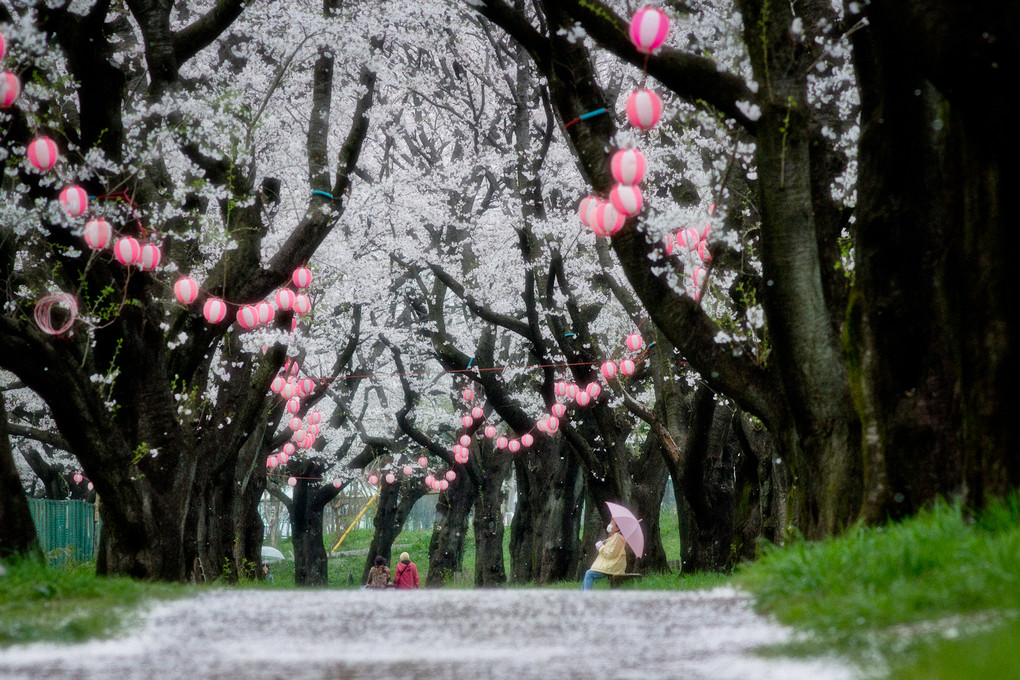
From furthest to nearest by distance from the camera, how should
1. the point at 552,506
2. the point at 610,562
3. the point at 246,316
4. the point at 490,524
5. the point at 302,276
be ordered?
1. the point at 490,524
2. the point at 552,506
3. the point at 610,562
4. the point at 302,276
5. the point at 246,316

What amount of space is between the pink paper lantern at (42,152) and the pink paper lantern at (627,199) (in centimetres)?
490

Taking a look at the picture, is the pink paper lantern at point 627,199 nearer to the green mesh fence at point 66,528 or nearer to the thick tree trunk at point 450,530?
the thick tree trunk at point 450,530

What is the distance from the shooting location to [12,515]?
30.3 ft

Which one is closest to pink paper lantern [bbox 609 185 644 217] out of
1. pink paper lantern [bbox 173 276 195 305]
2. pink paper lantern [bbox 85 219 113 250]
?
pink paper lantern [bbox 85 219 113 250]

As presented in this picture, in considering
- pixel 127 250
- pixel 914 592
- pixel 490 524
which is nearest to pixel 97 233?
pixel 127 250

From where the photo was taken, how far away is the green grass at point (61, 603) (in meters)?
4.91

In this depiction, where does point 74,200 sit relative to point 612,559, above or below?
above

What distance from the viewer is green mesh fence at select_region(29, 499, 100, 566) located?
22.1 metres

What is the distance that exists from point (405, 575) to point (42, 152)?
34.4ft

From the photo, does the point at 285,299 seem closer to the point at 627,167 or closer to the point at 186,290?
the point at 186,290

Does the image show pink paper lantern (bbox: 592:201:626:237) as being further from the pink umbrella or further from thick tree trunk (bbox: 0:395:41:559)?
the pink umbrella

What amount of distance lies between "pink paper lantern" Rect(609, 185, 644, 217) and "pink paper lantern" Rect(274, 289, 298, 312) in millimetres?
5670

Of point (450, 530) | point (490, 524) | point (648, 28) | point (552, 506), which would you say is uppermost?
point (648, 28)

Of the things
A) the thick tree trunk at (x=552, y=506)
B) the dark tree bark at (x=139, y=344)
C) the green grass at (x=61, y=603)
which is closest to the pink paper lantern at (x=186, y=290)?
the dark tree bark at (x=139, y=344)
